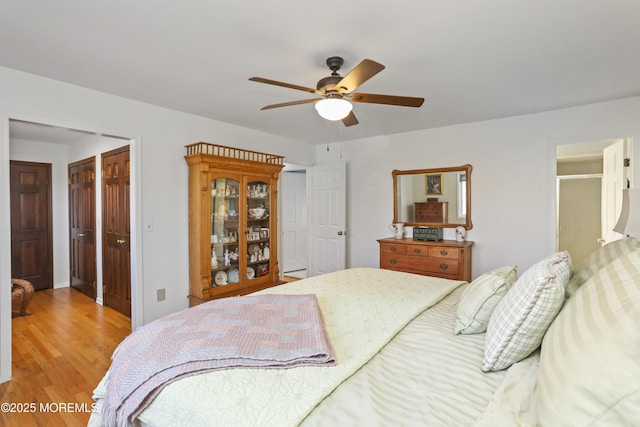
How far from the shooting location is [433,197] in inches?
168

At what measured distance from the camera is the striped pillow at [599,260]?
1430 millimetres

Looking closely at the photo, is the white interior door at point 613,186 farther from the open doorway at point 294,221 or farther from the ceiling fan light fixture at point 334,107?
the open doorway at point 294,221

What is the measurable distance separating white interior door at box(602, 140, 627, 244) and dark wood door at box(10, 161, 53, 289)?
23.5 feet

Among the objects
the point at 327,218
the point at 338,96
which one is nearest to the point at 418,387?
the point at 338,96

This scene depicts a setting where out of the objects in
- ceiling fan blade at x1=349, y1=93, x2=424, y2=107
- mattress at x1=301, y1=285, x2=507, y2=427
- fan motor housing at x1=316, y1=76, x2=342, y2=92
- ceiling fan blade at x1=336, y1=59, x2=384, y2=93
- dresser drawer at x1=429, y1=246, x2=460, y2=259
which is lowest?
mattress at x1=301, y1=285, x2=507, y2=427

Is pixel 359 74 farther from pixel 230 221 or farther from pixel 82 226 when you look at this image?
pixel 82 226

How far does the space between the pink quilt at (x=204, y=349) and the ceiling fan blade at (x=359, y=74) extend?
4.34 ft

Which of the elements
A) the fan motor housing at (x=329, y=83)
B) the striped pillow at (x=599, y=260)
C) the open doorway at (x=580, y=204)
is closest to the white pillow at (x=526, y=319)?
the striped pillow at (x=599, y=260)

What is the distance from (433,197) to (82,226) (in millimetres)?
4920

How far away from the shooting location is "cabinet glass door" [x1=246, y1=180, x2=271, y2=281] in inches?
156

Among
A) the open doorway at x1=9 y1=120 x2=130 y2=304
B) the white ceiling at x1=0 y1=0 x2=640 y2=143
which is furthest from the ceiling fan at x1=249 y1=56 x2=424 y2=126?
the open doorway at x1=9 y1=120 x2=130 y2=304

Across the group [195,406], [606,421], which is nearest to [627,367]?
[606,421]

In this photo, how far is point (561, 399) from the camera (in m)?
0.77

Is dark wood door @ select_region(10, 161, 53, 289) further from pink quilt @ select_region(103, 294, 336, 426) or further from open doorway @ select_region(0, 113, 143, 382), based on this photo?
pink quilt @ select_region(103, 294, 336, 426)
